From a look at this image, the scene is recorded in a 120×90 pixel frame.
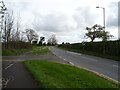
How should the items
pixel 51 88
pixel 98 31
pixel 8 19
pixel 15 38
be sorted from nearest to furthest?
pixel 51 88, pixel 8 19, pixel 15 38, pixel 98 31

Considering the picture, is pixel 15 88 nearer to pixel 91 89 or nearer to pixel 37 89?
pixel 37 89

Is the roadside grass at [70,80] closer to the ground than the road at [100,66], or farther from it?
farther from it

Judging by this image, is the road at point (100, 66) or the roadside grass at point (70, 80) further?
the road at point (100, 66)

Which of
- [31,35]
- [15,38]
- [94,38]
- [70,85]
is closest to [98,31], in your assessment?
[94,38]

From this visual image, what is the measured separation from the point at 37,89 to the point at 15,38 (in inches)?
2483

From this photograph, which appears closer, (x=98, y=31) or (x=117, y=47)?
(x=117, y=47)

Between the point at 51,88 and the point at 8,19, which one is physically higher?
the point at 8,19

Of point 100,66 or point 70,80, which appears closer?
point 70,80

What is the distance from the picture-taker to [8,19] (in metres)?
60.3

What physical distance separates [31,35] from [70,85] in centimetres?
14028

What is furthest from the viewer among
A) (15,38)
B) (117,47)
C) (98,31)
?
(98,31)

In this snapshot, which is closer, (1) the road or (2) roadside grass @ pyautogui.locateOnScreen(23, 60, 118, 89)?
(2) roadside grass @ pyautogui.locateOnScreen(23, 60, 118, 89)

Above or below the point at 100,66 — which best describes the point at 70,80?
above

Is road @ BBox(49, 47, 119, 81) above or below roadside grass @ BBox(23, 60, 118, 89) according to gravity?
below
